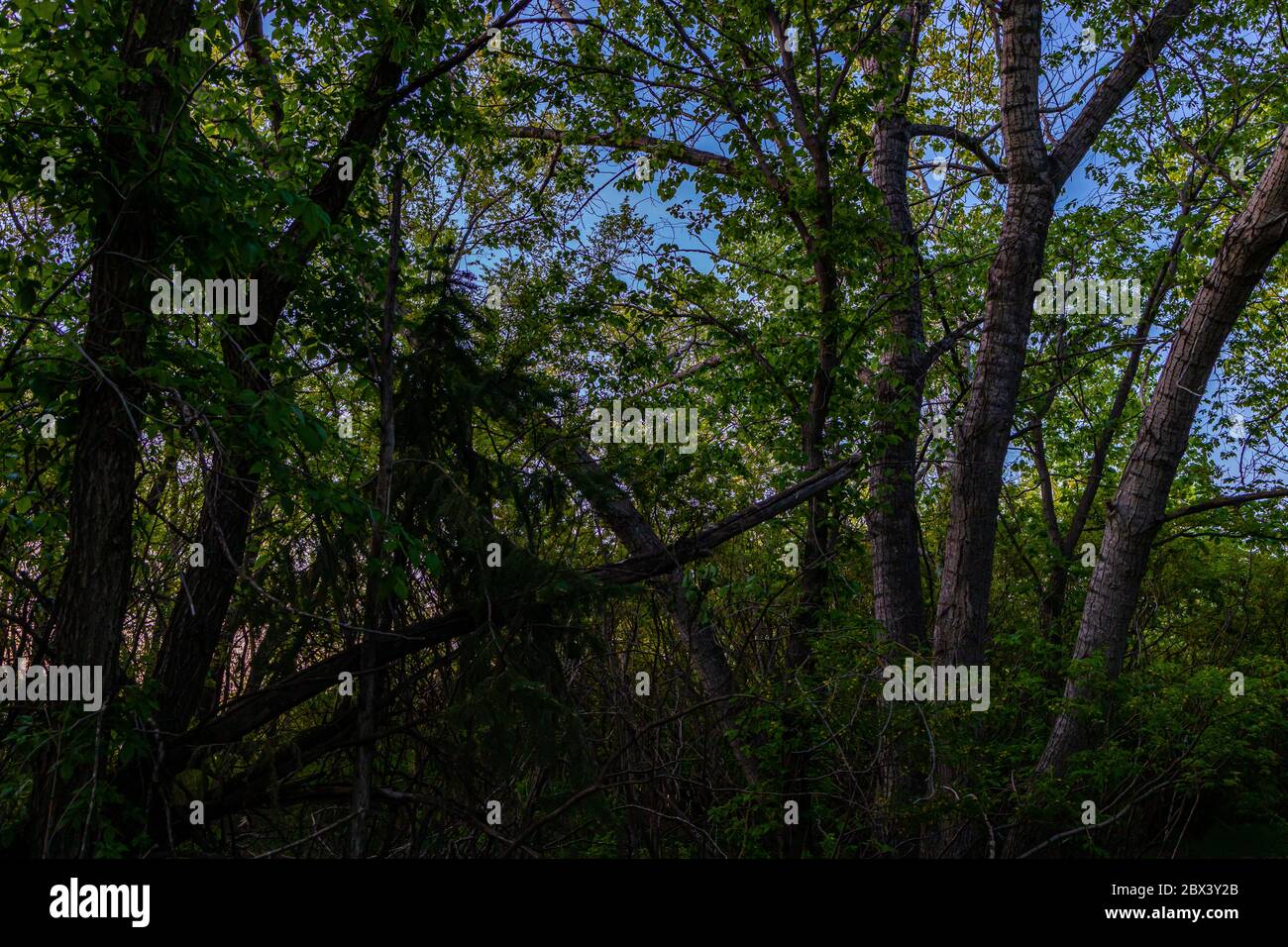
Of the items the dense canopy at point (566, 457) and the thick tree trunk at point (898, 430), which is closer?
the dense canopy at point (566, 457)

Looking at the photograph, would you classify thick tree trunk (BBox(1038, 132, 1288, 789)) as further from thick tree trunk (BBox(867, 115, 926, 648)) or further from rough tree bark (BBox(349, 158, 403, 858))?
rough tree bark (BBox(349, 158, 403, 858))

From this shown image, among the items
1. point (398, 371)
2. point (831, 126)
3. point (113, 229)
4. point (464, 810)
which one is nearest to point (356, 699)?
point (464, 810)

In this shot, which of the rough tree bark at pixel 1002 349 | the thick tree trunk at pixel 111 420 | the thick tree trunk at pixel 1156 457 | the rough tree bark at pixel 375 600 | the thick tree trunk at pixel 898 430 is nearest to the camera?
the thick tree trunk at pixel 111 420

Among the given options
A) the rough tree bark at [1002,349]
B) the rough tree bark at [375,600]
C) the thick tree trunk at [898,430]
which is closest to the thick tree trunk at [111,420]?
the rough tree bark at [375,600]

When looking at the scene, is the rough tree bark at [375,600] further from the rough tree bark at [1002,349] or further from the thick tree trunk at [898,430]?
the rough tree bark at [1002,349]

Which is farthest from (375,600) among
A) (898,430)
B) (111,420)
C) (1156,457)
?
(1156,457)

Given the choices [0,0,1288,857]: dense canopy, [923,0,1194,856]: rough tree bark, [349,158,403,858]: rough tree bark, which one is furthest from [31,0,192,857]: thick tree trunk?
[923,0,1194,856]: rough tree bark

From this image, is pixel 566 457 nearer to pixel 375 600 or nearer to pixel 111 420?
pixel 375 600

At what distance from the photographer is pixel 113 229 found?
198 inches

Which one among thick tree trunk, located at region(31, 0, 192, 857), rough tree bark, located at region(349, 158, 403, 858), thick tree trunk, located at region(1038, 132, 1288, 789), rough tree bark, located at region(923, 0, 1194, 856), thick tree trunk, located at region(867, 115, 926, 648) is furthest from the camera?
thick tree trunk, located at region(867, 115, 926, 648)

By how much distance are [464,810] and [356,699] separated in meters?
1.08

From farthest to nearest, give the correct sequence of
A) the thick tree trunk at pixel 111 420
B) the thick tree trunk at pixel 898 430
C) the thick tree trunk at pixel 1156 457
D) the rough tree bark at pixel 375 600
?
the thick tree trunk at pixel 898 430 < the thick tree trunk at pixel 1156 457 < the rough tree bark at pixel 375 600 < the thick tree trunk at pixel 111 420

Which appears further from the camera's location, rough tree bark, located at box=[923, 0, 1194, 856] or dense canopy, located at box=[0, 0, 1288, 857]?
rough tree bark, located at box=[923, 0, 1194, 856]
